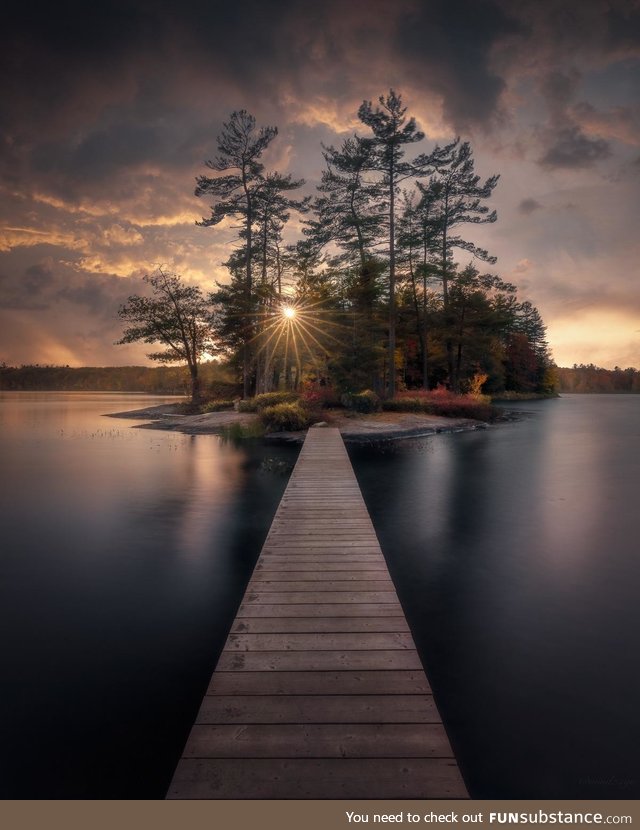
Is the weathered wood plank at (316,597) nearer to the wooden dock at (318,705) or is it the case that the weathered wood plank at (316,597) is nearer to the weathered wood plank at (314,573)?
the wooden dock at (318,705)

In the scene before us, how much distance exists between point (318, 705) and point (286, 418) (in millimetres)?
19246

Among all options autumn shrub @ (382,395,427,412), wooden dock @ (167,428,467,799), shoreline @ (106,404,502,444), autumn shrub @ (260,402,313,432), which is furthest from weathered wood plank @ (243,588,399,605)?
autumn shrub @ (382,395,427,412)

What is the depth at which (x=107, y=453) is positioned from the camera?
1819cm

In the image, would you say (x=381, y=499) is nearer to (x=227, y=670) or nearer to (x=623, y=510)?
(x=623, y=510)

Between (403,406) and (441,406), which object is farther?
(441,406)

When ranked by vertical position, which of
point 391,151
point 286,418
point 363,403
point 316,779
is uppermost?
point 391,151

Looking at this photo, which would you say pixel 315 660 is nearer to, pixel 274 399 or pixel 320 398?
pixel 274 399

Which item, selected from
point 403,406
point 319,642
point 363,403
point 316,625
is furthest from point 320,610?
point 403,406

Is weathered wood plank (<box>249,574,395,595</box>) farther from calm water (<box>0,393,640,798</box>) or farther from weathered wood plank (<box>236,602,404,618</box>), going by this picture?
calm water (<box>0,393,640,798</box>)

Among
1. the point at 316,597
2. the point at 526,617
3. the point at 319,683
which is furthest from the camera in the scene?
the point at 526,617

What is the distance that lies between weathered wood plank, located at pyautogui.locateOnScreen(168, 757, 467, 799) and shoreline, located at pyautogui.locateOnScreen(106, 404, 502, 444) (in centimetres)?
1733

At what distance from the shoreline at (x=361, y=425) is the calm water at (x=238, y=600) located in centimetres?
679

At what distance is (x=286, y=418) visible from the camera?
22047 mm
